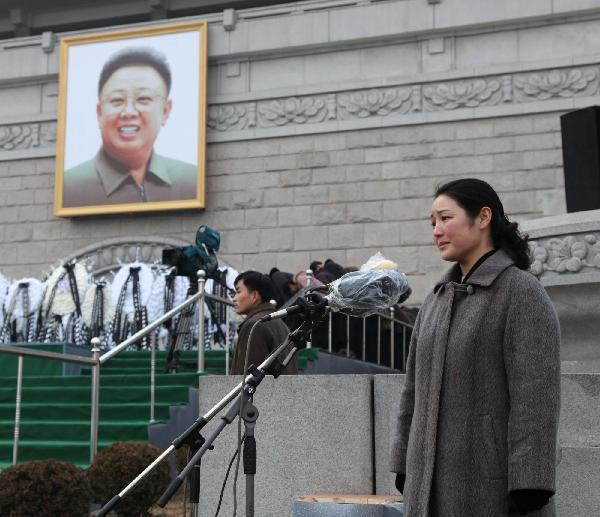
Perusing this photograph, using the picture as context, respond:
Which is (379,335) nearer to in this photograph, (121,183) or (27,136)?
(121,183)

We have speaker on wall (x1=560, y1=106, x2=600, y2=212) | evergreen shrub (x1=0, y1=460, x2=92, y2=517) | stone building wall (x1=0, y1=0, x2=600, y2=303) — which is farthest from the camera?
stone building wall (x1=0, y1=0, x2=600, y2=303)

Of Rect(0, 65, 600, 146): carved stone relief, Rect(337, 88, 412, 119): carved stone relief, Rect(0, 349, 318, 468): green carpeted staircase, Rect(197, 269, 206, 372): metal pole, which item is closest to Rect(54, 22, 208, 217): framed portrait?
Rect(0, 65, 600, 146): carved stone relief

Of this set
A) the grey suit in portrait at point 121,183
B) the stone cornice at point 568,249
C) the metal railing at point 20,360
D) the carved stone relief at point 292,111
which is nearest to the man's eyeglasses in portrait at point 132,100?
the grey suit in portrait at point 121,183

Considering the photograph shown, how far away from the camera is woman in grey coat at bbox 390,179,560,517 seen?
10.2ft

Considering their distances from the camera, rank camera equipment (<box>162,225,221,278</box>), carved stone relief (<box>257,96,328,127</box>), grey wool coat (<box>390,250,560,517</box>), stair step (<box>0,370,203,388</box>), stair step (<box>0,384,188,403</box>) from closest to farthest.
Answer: grey wool coat (<box>390,250,560,517</box>)
stair step (<box>0,384,188,403</box>)
stair step (<box>0,370,203,388</box>)
camera equipment (<box>162,225,221,278</box>)
carved stone relief (<box>257,96,328,127</box>)

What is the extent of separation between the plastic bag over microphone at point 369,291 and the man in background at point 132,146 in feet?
48.2

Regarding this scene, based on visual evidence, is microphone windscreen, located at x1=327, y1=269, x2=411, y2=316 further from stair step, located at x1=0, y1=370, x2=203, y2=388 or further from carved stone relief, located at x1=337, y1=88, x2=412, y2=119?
carved stone relief, located at x1=337, y1=88, x2=412, y2=119

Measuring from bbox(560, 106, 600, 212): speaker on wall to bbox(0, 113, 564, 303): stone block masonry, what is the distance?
295 inches

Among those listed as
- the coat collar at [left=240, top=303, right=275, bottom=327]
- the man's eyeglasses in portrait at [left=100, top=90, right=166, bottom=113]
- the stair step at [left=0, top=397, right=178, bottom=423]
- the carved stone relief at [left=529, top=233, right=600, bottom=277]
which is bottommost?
the stair step at [left=0, top=397, right=178, bottom=423]

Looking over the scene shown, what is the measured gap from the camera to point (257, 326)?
695cm

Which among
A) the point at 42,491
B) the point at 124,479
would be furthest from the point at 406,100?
the point at 42,491

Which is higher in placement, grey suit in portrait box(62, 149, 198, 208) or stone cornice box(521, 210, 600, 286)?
grey suit in portrait box(62, 149, 198, 208)

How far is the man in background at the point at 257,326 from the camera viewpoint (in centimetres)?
699

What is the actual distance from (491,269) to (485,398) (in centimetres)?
45
